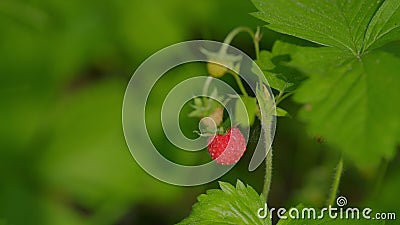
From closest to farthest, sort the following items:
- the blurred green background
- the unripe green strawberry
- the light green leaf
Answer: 1. the light green leaf
2. the unripe green strawberry
3. the blurred green background

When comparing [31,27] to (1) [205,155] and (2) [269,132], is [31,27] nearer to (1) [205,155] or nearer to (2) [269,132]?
(1) [205,155]

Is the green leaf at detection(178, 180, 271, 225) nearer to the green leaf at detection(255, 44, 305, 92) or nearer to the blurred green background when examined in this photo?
the green leaf at detection(255, 44, 305, 92)

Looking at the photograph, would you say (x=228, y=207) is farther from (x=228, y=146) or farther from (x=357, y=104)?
(x=357, y=104)

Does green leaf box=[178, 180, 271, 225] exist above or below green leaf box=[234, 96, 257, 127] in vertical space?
below

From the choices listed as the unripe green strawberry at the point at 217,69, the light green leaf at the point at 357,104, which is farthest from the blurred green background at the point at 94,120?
the light green leaf at the point at 357,104

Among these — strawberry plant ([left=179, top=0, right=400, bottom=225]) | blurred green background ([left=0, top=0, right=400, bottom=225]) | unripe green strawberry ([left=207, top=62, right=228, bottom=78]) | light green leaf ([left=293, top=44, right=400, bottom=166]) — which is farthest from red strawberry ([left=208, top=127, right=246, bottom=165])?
blurred green background ([left=0, top=0, right=400, bottom=225])

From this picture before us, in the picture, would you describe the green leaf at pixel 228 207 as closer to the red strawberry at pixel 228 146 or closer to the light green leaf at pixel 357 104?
the red strawberry at pixel 228 146
